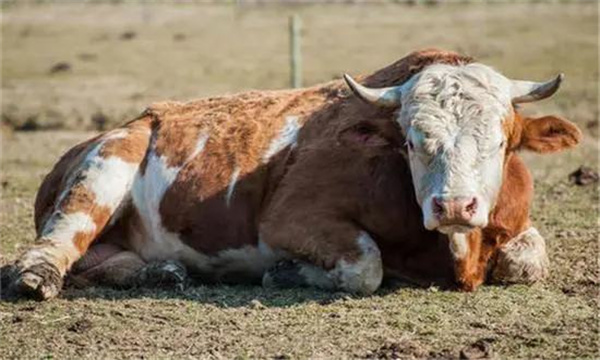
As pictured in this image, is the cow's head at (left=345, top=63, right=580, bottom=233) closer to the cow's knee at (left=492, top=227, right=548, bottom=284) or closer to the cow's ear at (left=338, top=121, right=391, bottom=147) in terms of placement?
the cow's ear at (left=338, top=121, right=391, bottom=147)

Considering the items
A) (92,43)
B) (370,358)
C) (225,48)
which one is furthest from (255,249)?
(92,43)

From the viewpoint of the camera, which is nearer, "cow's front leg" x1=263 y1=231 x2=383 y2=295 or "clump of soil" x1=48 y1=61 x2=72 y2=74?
"cow's front leg" x1=263 y1=231 x2=383 y2=295

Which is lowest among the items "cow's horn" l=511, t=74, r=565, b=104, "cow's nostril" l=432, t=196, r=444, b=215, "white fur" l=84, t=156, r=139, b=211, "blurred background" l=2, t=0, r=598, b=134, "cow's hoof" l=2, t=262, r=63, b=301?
"blurred background" l=2, t=0, r=598, b=134

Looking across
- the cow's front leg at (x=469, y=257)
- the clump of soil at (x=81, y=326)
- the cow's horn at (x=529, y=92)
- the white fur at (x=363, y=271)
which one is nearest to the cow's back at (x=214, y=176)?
the white fur at (x=363, y=271)

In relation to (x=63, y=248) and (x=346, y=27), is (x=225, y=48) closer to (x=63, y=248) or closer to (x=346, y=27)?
(x=346, y=27)

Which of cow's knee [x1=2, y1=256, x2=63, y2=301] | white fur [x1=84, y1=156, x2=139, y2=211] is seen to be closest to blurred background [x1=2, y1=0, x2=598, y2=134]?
white fur [x1=84, y1=156, x2=139, y2=211]

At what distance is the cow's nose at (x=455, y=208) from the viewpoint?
23.0 ft

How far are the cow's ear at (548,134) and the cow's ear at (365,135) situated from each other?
874mm

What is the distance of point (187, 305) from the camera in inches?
306

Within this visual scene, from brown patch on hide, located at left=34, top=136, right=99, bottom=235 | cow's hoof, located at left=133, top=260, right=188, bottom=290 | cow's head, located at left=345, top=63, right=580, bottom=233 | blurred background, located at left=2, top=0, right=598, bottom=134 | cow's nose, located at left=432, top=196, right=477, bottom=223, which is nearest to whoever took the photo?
cow's nose, located at left=432, top=196, right=477, bottom=223

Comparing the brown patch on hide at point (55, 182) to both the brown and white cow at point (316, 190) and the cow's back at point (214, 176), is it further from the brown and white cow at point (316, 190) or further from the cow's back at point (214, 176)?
the cow's back at point (214, 176)

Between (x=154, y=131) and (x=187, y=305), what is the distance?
2.06 metres

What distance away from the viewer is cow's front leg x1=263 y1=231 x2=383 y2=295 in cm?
781

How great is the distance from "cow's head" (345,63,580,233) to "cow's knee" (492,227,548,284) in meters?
0.63
